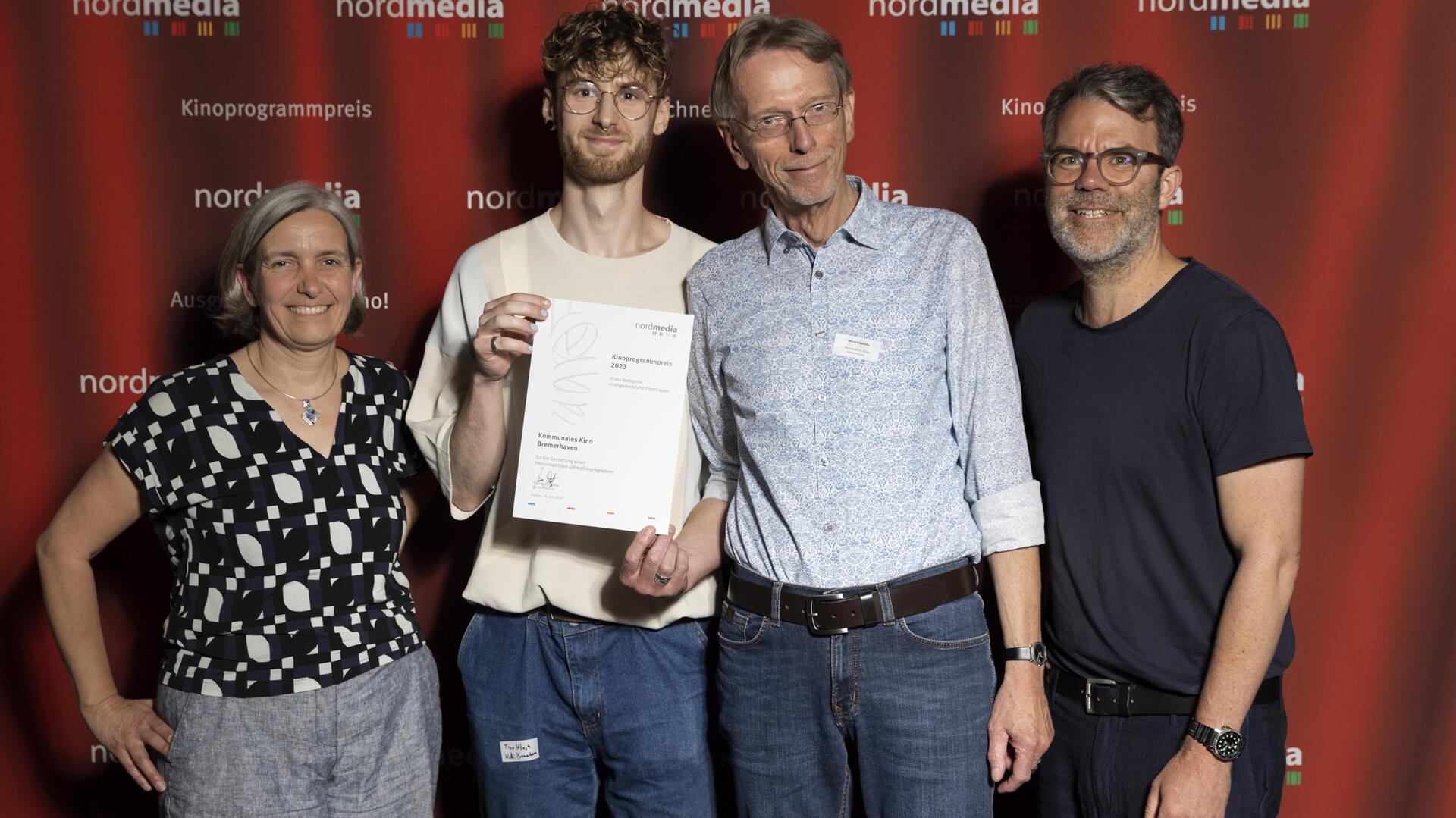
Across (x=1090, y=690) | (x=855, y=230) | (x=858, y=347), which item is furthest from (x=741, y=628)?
(x=855, y=230)

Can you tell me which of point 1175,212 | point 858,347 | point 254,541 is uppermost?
point 1175,212

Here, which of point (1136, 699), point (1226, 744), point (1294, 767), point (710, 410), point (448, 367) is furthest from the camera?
point (1294, 767)

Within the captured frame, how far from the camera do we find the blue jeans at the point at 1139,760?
1781 millimetres

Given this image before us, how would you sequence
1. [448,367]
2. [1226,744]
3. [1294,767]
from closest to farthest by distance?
[1226,744], [448,367], [1294,767]

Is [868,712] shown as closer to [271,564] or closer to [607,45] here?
[271,564]

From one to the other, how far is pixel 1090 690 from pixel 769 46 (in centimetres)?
132

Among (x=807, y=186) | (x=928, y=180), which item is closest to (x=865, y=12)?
(x=928, y=180)

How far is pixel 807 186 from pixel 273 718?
1390mm

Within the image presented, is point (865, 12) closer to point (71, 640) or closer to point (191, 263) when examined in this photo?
point (191, 263)

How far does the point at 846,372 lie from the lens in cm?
179

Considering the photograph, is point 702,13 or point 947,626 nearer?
point 947,626

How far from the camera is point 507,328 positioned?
1856 millimetres

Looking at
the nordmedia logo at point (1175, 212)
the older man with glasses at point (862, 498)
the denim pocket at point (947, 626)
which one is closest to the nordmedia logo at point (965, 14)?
the nordmedia logo at point (1175, 212)

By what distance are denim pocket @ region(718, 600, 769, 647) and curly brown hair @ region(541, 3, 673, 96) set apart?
1090mm
